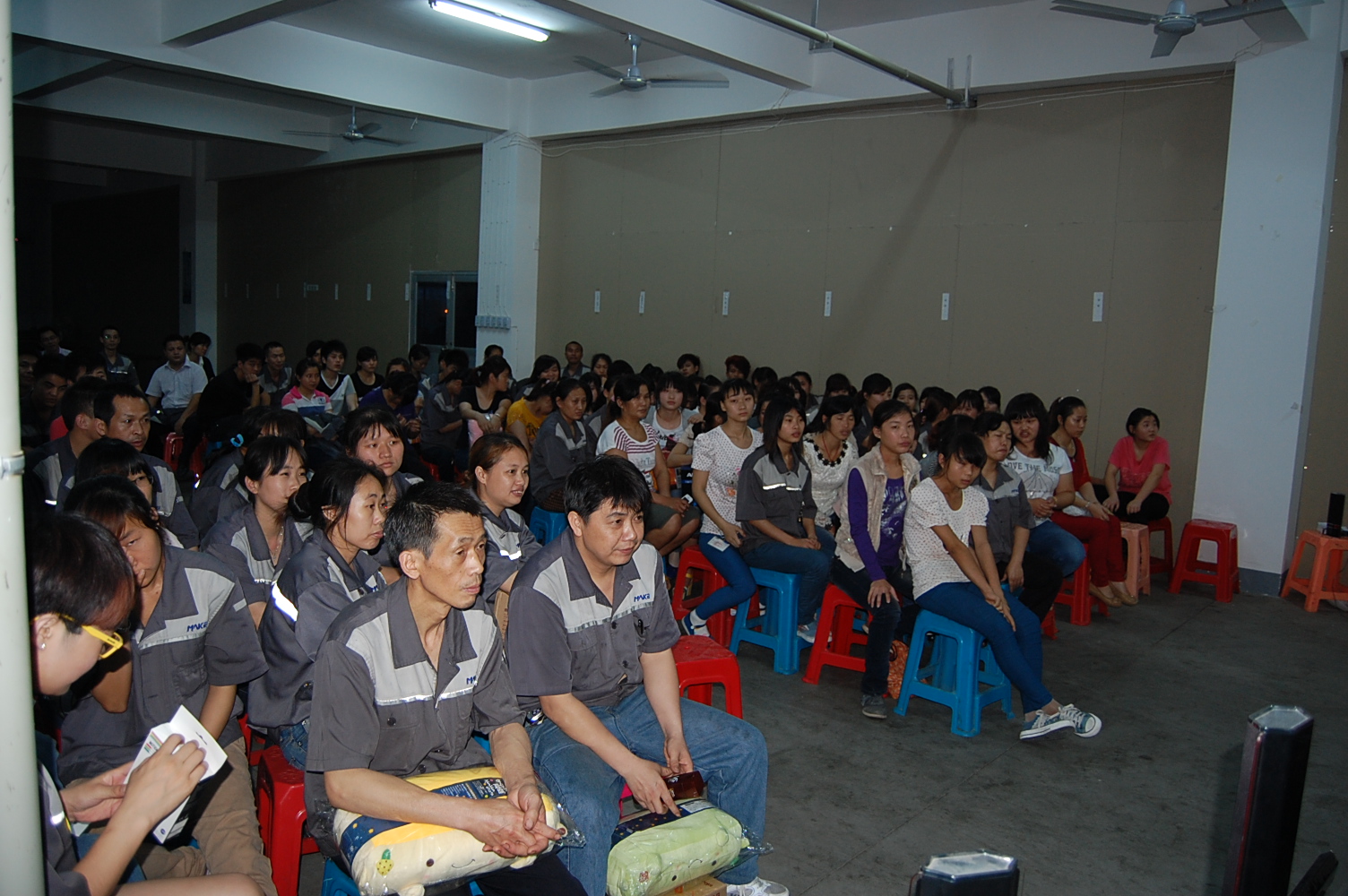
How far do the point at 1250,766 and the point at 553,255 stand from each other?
9.83 meters

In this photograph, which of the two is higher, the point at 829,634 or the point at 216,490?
the point at 216,490

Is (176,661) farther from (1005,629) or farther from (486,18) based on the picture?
(486,18)

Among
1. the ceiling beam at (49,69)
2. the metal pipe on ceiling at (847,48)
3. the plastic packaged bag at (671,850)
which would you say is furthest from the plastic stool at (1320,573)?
the ceiling beam at (49,69)

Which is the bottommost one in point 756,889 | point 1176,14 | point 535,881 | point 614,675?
point 756,889

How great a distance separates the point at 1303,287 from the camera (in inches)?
226

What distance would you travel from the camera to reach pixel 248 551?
2.90m

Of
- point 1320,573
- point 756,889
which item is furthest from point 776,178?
point 756,889

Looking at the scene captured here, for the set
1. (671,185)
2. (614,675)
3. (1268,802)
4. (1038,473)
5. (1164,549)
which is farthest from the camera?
(671,185)

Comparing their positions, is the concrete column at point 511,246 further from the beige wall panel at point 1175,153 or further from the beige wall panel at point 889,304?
the beige wall panel at point 1175,153

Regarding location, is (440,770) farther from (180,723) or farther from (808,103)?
(808,103)

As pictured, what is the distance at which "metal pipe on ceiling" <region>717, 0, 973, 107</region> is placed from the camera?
5052mm

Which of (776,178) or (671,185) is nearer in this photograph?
(776,178)

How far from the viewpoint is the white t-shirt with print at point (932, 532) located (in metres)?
3.80

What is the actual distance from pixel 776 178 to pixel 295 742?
709 cm
